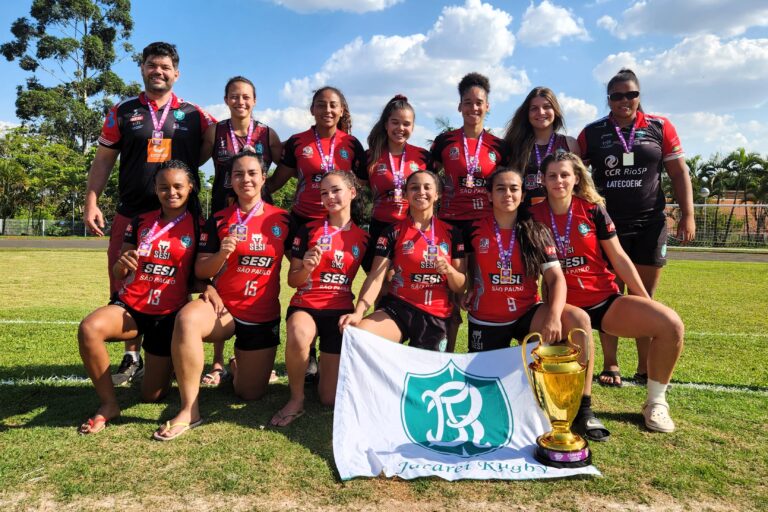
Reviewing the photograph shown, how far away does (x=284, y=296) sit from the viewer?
1038cm

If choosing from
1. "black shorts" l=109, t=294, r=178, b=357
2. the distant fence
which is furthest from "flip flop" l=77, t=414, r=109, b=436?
the distant fence

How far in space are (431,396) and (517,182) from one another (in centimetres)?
160

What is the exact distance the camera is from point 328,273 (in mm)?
4062

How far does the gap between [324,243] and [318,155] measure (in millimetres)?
1016

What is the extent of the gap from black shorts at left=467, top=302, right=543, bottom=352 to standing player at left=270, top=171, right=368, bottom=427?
3.20 feet

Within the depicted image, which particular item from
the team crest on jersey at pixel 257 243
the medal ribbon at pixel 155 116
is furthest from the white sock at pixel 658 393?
the medal ribbon at pixel 155 116

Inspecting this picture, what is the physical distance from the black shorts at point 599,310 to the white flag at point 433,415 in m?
0.68

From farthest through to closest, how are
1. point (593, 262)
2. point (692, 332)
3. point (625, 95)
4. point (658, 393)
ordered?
point (692, 332) < point (625, 95) < point (593, 262) < point (658, 393)

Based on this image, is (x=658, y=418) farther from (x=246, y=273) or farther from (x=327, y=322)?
(x=246, y=273)

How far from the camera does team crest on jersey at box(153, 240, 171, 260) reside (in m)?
3.95

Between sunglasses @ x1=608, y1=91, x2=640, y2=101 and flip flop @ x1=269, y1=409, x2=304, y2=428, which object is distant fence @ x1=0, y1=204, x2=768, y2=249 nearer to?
sunglasses @ x1=608, y1=91, x2=640, y2=101

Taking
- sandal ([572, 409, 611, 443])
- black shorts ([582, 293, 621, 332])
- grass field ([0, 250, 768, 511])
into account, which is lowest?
grass field ([0, 250, 768, 511])

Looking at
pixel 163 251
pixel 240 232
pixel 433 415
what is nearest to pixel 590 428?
pixel 433 415

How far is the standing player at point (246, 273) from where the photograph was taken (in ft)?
12.8
